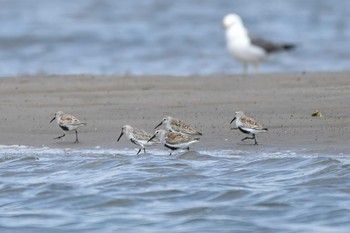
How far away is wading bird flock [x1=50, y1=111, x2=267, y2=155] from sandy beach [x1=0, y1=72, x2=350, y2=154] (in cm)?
17

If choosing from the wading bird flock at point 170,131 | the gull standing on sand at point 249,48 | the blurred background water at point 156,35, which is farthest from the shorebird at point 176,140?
the gull standing on sand at point 249,48

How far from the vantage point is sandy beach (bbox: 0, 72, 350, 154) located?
478 inches

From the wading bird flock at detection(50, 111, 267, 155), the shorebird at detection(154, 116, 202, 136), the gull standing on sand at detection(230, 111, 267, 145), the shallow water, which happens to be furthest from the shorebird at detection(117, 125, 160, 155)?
the gull standing on sand at detection(230, 111, 267, 145)

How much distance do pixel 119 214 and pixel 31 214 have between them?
770mm

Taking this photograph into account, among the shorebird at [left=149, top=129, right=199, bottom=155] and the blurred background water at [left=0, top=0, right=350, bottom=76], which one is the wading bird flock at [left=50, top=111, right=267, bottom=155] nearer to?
the shorebird at [left=149, top=129, right=199, bottom=155]

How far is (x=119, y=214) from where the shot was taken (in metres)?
9.71

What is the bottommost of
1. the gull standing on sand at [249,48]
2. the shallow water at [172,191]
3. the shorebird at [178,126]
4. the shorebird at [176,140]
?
the shallow water at [172,191]

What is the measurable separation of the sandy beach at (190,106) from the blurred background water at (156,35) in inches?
114

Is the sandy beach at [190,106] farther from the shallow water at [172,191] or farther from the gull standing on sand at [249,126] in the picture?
the shallow water at [172,191]

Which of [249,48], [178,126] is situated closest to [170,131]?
[178,126]

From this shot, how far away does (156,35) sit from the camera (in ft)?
76.2

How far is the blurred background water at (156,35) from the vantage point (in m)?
20.0

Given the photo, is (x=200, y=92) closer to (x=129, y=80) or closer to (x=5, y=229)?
(x=129, y=80)

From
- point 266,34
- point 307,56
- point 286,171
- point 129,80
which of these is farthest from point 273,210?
point 266,34
